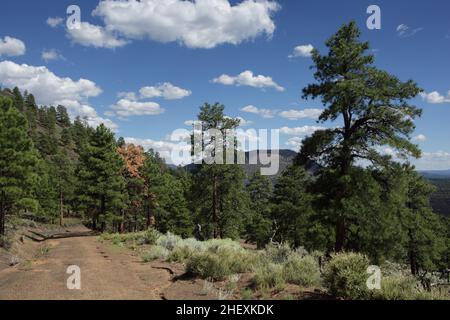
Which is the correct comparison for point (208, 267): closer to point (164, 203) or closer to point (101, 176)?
point (101, 176)

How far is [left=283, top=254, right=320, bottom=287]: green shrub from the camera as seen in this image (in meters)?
11.1

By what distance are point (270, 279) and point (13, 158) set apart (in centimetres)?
1943

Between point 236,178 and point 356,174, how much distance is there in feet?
45.9

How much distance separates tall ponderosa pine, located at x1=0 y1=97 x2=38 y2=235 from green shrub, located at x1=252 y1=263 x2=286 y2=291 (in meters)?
18.0

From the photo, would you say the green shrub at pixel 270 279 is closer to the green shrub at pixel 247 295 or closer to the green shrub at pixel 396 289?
the green shrub at pixel 247 295

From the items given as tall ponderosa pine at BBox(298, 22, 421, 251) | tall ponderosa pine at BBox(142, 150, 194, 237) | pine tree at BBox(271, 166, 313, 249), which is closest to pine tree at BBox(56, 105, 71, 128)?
tall ponderosa pine at BBox(142, 150, 194, 237)

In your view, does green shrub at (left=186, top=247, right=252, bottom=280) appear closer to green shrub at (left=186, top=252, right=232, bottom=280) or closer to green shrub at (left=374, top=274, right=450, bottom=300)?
green shrub at (left=186, top=252, right=232, bottom=280)

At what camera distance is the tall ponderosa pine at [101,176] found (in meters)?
36.1

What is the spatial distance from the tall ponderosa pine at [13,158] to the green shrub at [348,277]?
2010 cm

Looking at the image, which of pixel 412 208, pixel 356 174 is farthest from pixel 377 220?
pixel 412 208

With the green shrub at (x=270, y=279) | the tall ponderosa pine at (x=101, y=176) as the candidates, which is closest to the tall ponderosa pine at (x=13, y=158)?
the tall ponderosa pine at (x=101, y=176)

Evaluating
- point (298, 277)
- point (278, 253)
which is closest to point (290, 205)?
point (278, 253)

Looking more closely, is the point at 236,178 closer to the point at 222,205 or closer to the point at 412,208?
the point at 222,205
